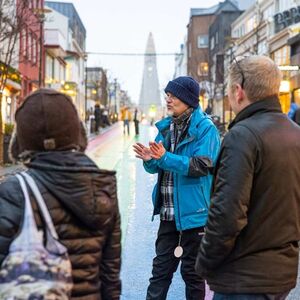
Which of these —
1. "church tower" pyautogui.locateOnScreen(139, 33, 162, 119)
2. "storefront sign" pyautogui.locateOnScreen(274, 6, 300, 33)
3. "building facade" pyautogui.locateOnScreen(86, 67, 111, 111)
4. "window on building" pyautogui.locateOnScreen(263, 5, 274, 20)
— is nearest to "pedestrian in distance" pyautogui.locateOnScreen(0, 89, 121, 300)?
"storefront sign" pyautogui.locateOnScreen(274, 6, 300, 33)

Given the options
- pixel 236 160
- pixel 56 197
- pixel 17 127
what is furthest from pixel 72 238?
pixel 236 160

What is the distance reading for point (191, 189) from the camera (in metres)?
4.61

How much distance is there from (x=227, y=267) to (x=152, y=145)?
1.69 meters

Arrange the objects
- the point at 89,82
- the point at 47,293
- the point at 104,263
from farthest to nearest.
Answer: the point at 89,82 < the point at 104,263 < the point at 47,293

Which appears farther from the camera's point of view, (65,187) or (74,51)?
(74,51)

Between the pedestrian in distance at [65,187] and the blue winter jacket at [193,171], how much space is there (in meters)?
1.91

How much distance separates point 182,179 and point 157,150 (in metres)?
0.32

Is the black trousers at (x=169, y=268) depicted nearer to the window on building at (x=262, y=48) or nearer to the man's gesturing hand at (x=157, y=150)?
the man's gesturing hand at (x=157, y=150)

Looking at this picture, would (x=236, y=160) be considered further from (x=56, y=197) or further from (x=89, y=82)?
(x=89, y=82)

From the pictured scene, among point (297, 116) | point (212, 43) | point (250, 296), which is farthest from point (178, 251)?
point (212, 43)

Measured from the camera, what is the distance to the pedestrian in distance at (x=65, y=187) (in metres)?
2.43

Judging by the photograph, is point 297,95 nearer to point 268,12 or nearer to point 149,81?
point 268,12

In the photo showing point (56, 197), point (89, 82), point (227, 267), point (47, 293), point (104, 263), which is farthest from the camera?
point (89, 82)

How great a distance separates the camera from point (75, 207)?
2455 mm
